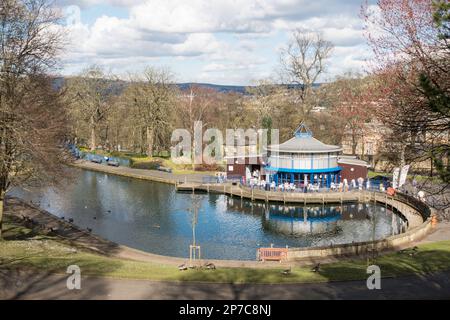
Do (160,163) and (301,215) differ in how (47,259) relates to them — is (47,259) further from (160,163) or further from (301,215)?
(160,163)

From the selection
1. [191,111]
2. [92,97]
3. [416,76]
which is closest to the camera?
[416,76]

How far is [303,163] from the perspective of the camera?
47.3 meters

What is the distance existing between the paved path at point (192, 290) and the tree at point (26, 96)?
19.0ft

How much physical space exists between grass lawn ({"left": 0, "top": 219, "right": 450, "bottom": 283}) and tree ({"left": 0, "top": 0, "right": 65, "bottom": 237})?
12.1ft

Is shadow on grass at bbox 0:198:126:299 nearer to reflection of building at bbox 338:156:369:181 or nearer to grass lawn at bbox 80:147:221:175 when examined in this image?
grass lawn at bbox 80:147:221:175

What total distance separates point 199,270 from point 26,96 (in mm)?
11154

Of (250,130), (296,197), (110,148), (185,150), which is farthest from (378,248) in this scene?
(110,148)

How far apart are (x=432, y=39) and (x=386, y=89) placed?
101 inches

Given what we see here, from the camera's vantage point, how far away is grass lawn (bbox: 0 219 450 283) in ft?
60.1

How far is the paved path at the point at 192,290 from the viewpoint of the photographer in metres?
16.0

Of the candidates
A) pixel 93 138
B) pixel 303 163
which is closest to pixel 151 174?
pixel 303 163

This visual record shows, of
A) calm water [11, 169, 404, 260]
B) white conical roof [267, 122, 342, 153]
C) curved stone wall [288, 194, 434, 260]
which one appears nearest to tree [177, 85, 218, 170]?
white conical roof [267, 122, 342, 153]

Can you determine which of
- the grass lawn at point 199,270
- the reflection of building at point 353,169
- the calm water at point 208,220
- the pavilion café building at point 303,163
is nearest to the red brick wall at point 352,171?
the reflection of building at point 353,169
